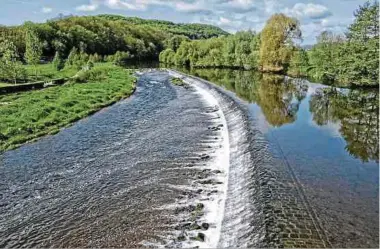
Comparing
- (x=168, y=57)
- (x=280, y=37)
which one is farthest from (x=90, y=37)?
(x=280, y=37)

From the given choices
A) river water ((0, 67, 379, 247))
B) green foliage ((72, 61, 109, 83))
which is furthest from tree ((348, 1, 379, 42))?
green foliage ((72, 61, 109, 83))

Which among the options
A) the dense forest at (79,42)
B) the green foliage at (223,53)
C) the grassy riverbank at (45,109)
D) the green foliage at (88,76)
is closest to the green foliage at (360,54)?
the grassy riverbank at (45,109)

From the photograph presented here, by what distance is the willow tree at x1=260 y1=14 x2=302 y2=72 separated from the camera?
6109 centimetres

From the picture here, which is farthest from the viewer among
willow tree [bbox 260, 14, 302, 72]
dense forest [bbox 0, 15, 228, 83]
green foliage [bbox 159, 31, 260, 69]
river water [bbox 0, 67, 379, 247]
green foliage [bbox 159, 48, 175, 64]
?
green foliage [bbox 159, 48, 175, 64]

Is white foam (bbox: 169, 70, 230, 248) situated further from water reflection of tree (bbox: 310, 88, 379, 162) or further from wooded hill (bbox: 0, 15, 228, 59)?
wooded hill (bbox: 0, 15, 228, 59)

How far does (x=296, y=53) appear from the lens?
2322 inches

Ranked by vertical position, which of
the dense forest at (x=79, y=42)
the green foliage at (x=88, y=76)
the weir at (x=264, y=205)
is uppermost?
the dense forest at (x=79, y=42)

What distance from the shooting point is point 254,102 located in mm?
33250

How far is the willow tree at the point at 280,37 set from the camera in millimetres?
61094

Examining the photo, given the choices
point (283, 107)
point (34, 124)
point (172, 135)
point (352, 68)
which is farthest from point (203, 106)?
point (352, 68)

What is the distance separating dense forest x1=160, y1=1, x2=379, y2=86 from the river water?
14.6 meters

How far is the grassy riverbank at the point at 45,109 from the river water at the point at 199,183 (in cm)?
124

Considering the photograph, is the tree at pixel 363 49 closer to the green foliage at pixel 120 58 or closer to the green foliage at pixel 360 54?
the green foliage at pixel 360 54

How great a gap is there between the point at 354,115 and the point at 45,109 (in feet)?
Answer: 73.2
